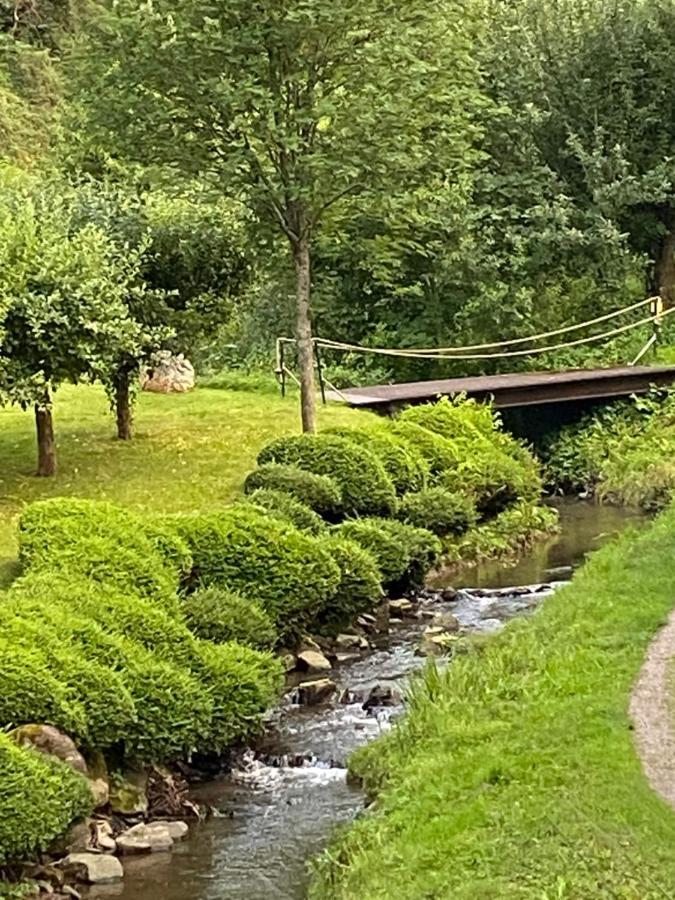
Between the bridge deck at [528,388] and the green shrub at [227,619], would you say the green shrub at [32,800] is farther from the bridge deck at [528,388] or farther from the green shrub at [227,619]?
the bridge deck at [528,388]

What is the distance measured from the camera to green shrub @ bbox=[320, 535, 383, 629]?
1581cm

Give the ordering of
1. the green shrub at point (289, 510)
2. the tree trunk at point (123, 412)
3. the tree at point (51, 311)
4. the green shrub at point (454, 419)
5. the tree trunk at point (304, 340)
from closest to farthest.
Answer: the green shrub at point (289, 510) < the tree at point (51, 311) < the tree trunk at point (123, 412) < the tree trunk at point (304, 340) < the green shrub at point (454, 419)

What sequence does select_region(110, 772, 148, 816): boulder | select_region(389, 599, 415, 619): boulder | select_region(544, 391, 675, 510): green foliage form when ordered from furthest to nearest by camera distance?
select_region(544, 391, 675, 510): green foliage < select_region(389, 599, 415, 619): boulder < select_region(110, 772, 148, 816): boulder

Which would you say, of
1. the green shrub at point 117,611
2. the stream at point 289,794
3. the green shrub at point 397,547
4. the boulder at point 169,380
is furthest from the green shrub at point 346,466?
the boulder at point 169,380

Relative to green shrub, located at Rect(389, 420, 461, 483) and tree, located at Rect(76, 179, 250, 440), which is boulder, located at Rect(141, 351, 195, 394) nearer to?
tree, located at Rect(76, 179, 250, 440)

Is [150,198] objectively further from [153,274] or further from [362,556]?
[362,556]

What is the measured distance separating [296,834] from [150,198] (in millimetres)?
13108

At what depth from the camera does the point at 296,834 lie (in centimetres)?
1041

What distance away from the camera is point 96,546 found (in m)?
13.5

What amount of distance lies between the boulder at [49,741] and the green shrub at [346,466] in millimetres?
8725

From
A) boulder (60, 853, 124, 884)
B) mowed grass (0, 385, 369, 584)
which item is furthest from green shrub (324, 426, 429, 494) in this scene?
boulder (60, 853, 124, 884)

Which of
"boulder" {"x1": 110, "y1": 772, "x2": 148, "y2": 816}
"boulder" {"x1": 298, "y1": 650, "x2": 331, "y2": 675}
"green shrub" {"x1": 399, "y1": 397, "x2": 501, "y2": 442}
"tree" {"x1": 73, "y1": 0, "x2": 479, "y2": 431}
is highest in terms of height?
"tree" {"x1": 73, "y1": 0, "x2": 479, "y2": 431}

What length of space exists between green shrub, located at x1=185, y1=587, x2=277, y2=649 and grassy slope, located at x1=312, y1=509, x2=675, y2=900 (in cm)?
198

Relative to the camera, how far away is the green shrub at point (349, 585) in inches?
623
